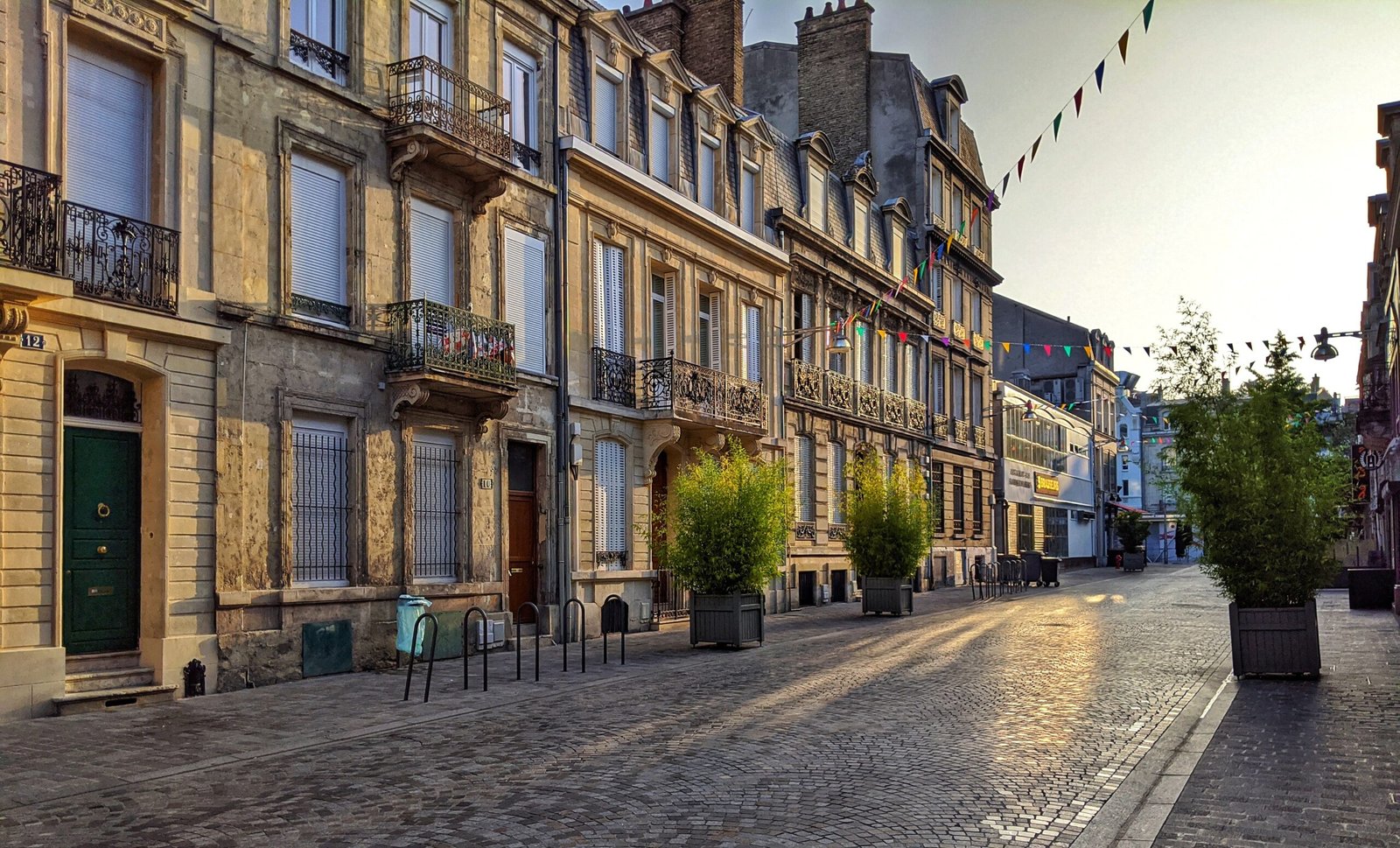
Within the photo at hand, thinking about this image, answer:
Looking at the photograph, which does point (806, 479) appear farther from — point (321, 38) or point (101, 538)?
point (101, 538)

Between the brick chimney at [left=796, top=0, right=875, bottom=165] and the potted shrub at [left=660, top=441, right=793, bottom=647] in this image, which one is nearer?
the potted shrub at [left=660, top=441, right=793, bottom=647]

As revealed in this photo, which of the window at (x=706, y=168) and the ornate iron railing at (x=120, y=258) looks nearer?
the ornate iron railing at (x=120, y=258)

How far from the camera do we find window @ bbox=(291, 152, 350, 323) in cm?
1435

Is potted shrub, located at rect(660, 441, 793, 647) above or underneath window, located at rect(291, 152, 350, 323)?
underneath

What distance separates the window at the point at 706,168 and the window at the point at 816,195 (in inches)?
179

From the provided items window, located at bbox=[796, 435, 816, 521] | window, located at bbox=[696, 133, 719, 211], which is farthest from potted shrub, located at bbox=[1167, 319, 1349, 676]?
window, located at bbox=[796, 435, 816, 521]

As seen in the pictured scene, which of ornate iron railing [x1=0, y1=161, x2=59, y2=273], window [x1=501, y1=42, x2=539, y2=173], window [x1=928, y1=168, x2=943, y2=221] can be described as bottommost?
ornate iron railing [x1=0, y1=161, x2=59, y2=273]

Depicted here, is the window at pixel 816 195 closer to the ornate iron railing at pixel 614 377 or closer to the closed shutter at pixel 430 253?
the ornate iron railing at pixel 614 377

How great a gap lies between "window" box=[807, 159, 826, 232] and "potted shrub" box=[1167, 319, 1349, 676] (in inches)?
641

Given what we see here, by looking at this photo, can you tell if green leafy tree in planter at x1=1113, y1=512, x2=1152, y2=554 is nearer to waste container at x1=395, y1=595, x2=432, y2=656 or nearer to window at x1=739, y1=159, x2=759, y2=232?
window at x1=739, y1=159, x2=759, y2=232

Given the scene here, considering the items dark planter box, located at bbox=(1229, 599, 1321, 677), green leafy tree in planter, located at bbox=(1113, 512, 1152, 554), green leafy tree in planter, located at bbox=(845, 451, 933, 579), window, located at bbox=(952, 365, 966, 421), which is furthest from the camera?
green leafy tree in planter, located at bbox=(1113, 512, 1152, 554)

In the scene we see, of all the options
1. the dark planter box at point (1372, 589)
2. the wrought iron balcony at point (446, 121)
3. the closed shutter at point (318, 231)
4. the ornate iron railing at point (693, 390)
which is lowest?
the dark planter box at point (1372, 589)

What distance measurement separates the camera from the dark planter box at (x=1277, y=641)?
12.6m

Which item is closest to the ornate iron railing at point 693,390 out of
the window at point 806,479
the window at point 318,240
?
the window at point 806,479
